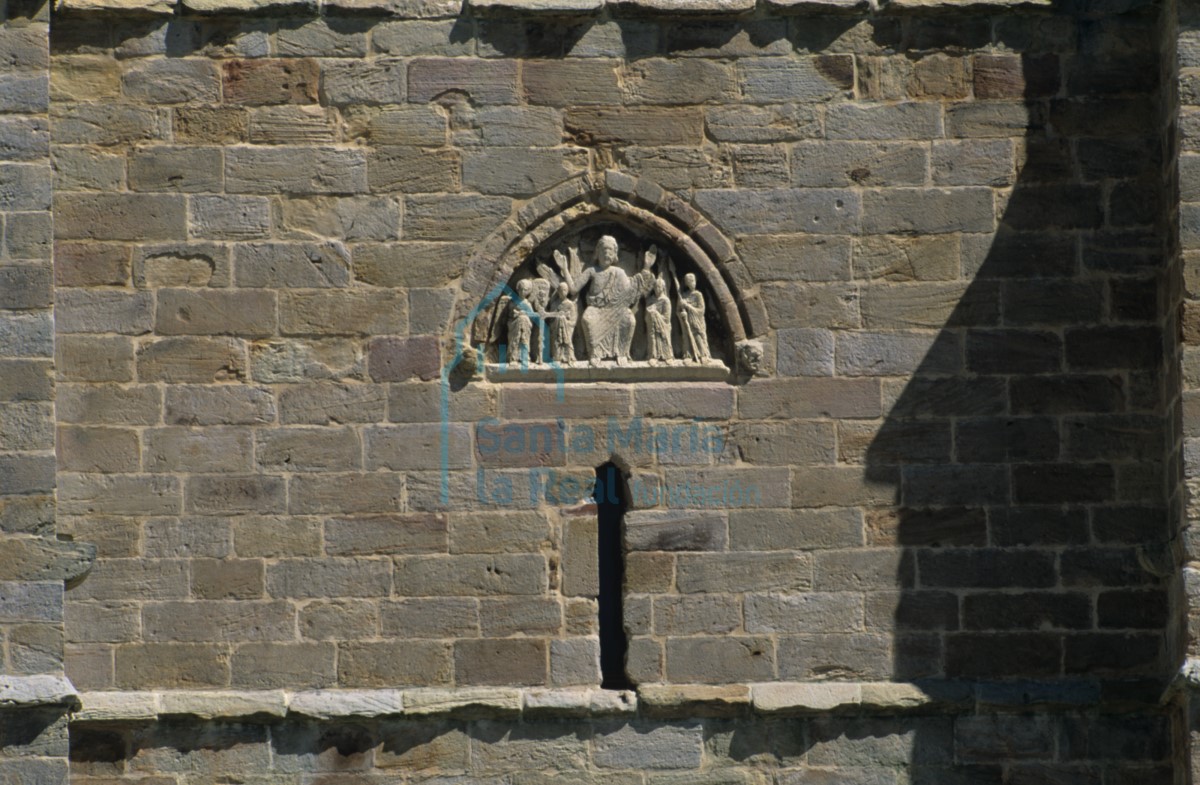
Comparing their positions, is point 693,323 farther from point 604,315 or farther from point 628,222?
point 628,222

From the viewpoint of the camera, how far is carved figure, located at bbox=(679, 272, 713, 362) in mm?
13219

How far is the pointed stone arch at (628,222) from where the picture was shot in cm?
1318

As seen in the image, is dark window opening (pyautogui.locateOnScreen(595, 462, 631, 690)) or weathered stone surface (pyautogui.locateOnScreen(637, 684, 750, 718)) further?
dark window opening (pyautogui.locateOnScreen(595, 462, 631, 690))

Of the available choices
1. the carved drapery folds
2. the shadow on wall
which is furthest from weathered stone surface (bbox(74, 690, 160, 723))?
the shadow on wall

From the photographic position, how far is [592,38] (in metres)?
13.3

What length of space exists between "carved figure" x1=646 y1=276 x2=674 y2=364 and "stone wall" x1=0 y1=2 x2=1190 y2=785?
0.50ft

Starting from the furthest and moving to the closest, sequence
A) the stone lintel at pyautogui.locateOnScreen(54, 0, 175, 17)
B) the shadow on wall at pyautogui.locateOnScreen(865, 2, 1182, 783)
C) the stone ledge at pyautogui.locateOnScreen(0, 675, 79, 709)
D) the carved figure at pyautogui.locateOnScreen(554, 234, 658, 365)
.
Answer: the carved figure at pyautogui.locateOnScreen(554, 234, 658, 365)
the stone lintel at pyautogui.locateOnScreen(54, 0, 175, 17)
the shadow on wall at pyautogui.locateOnScreen(865, 2, 1182, 783)
the stone ledge at pyautogui.locateOnScreen(0, 675, 79, 709)

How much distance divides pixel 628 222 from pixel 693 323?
1.98 ft

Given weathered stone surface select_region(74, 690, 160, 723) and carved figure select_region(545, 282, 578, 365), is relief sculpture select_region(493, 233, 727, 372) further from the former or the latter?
weathered stone surface select_region(74, 690, 160, 723)

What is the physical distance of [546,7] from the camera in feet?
43.5

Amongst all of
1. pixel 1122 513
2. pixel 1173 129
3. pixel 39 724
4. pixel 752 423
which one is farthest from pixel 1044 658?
pixel 39 724

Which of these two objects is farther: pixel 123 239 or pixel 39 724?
pixel 123 239

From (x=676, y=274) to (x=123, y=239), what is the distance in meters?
2.73

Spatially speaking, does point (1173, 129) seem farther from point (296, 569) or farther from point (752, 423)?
point (296, 569)
